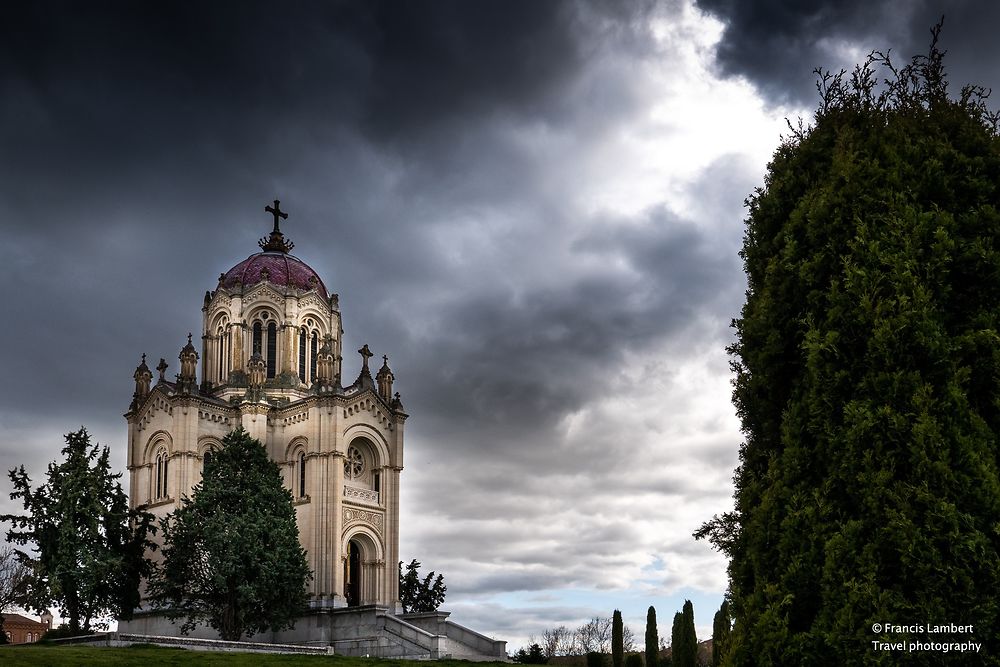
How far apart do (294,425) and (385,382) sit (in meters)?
4.86

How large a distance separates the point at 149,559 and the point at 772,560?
34.6 meters

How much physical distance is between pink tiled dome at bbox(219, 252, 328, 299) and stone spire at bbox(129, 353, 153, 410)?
18.1 feet

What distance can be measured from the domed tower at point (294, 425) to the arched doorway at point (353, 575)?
0.05m

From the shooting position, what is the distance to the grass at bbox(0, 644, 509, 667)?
23219 millimetres

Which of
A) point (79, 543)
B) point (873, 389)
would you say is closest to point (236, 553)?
point (79, 543)

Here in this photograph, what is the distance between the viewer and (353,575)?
1789 inches

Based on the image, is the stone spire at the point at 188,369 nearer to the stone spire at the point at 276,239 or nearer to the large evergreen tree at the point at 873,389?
the stone spire at the point at 276,239

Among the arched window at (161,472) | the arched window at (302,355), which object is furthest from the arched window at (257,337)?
the arched window at (161,472)

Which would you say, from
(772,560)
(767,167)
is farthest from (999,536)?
(767,167)

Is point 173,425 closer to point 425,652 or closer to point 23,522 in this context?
point 23,522

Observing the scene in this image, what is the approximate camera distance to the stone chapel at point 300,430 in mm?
42469

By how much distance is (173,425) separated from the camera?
44656mm

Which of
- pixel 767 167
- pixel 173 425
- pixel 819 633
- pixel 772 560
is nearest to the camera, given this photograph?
pixel 819 633

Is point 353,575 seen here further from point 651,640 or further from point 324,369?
point 651,640
